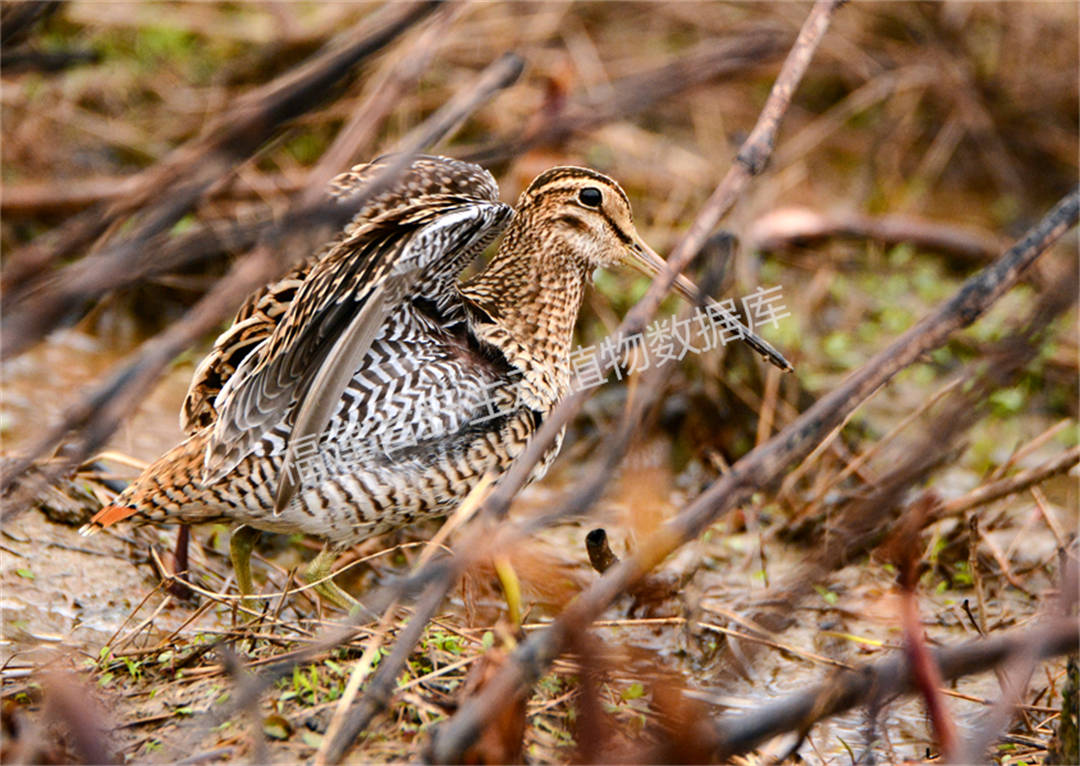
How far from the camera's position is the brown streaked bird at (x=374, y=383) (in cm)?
308

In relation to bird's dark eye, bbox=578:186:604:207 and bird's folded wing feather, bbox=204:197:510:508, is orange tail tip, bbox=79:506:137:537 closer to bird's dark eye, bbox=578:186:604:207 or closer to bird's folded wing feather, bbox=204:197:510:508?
bird's folded wing feather, bbox=204:197:510:508

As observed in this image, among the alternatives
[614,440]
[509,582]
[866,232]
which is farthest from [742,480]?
[866,232]

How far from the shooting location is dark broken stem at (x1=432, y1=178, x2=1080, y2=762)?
176 cm

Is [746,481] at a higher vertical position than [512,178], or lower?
lower

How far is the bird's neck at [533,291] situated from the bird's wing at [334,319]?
0.58 metres

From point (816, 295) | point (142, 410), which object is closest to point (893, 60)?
point (816, 295)

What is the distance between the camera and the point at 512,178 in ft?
18.4

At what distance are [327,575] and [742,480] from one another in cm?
200

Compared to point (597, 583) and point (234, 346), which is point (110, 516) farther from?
point (597, 583)

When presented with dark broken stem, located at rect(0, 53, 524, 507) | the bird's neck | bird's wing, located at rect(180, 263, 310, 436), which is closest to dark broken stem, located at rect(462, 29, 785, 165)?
dark broken stem, located at rect(0, 53, 524, 507)

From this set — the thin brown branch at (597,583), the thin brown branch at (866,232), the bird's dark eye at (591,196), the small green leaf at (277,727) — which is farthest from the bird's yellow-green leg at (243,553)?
the thin brown branch at (866,232)

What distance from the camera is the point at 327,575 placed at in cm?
351

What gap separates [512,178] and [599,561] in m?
3.03

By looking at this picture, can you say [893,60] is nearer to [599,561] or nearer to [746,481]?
[599,561]
